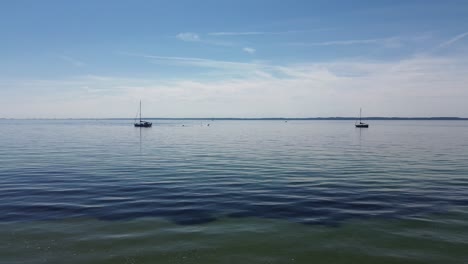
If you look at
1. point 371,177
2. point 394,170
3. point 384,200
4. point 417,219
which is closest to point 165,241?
point 417,219

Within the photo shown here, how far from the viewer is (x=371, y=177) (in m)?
27.3

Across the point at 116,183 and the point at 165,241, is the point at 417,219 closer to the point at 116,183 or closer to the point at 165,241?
the point at 165,241

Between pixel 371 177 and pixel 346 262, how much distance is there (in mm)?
17009

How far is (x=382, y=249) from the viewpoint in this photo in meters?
12.6

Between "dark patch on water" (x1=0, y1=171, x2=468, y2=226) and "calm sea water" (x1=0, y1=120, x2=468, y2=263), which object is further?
"dark patch on water" (x1=0, y1=171, x2=468, y2=226)

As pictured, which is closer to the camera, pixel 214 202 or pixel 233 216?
pixel 233 216

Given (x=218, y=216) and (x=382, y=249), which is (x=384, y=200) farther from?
(x=218, y=216)

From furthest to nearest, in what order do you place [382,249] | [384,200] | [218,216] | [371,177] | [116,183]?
[371,177], [116,183], [384,200], [218,216], [382,249]

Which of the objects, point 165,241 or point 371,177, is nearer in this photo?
point 165,241

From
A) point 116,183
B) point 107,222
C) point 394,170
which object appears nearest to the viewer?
point 107,222

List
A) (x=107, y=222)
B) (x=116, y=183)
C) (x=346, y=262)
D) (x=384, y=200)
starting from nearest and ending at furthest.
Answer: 1. (x=346, y=262)
2. (x=107, y=222)
3. (x=384, y=200)
4. (x=116, y=183)

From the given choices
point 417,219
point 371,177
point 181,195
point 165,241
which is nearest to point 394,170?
point 371,177

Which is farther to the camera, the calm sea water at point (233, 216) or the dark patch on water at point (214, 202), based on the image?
the dark patch on water at point (214, 202)

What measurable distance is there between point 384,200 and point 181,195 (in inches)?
428
